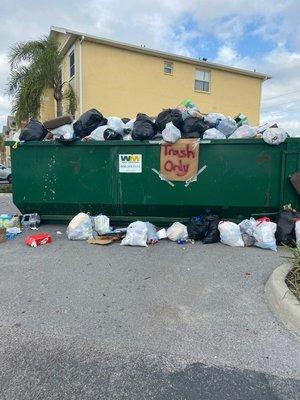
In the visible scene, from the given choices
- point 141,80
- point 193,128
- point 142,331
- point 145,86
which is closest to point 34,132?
point 193,128

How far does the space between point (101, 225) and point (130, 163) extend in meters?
1.04

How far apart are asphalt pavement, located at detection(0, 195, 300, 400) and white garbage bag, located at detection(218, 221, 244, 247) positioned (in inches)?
18.5

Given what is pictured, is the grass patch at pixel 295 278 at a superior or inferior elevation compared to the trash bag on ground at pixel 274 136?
inferior

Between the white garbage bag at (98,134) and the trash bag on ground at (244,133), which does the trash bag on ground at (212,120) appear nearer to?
the trash bag on ground at (244,133)

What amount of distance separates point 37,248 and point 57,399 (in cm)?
301

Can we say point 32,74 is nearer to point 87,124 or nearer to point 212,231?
point 87,124

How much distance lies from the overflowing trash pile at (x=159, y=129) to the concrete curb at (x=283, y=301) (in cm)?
237

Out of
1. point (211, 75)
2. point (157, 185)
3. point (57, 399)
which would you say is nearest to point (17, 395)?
point (57, 399)

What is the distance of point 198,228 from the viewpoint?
5047mm

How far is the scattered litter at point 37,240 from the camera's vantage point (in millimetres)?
4812

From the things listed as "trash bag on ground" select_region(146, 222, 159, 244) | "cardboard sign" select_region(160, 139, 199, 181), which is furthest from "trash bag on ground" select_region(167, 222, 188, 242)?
"cardboard sign" select_region(160, 139, 199, 181)

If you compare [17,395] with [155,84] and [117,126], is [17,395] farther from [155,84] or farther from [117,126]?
[155,84]

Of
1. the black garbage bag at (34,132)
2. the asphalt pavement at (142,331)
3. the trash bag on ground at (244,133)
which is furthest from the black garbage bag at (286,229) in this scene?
the black garbage bag at (34,132)

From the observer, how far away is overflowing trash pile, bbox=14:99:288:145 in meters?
5.14
